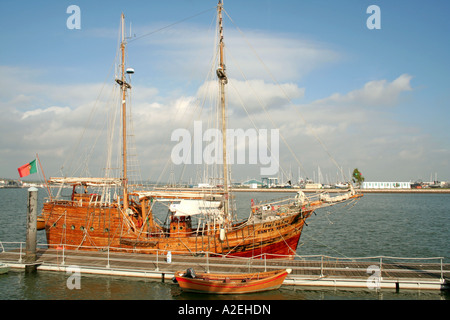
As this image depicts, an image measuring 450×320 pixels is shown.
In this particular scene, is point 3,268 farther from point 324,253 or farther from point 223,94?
point 324,253

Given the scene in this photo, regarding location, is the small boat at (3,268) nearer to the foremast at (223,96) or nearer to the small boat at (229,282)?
the small boat at (229,282)

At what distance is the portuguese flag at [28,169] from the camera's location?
1052 inches

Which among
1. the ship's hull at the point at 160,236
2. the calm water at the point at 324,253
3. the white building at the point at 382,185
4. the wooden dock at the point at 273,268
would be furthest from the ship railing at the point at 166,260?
the white building at the point at 382,185

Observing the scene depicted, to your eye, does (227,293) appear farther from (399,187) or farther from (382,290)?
(399,187)

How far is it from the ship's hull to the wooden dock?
956 millimetres

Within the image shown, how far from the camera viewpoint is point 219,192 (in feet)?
87.1

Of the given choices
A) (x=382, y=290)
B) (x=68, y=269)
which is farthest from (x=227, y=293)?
(x=68, y=269)

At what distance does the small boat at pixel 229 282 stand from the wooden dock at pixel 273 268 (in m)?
1.24

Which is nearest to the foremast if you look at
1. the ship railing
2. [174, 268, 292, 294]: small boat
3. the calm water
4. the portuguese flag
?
the ship railing

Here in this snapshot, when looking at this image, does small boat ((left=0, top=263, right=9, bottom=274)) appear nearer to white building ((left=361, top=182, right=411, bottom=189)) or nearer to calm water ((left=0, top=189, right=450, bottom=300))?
calm water ((left=0, top=189, right=450, bottom=300))

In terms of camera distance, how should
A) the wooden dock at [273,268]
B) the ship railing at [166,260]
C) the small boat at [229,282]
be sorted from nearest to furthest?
the small boat at [229,282] → the wooden dock at [273,268] → the ship railing at [166,260]

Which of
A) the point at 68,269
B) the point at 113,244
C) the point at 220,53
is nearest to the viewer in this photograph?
the point at 68,269

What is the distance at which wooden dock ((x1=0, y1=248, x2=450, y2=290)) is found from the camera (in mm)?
18844

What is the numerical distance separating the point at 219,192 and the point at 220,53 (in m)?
12.1
